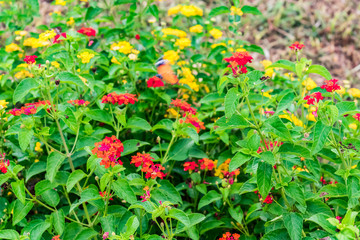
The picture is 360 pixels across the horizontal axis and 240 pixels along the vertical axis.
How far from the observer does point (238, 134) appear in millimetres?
2697

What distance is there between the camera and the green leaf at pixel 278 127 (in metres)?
1.70

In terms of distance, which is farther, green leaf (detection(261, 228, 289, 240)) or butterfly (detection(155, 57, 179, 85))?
butterfly (detection(155, 57, 179, 85))

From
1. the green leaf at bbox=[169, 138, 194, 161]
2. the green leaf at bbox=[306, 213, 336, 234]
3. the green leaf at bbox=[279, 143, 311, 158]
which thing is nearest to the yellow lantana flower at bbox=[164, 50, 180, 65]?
the green leaf at bbox=[169, 138, 194, 161]

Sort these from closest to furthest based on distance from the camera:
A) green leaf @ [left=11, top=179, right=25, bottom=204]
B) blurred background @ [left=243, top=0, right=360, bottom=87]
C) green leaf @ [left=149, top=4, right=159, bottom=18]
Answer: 1. green leaf @ [left=11, top=179, right=25, bottom=204]
2. green leaf @ [left=149, top=4, right=159, bottom=18]
3. blurred background @ [left=243, top=0, right=360, bottom=87]

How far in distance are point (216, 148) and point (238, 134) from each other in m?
0.24

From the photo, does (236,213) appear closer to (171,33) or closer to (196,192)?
(196,192)

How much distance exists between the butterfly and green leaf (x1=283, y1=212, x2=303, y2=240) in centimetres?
125

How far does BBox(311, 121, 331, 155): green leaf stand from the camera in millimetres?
1673

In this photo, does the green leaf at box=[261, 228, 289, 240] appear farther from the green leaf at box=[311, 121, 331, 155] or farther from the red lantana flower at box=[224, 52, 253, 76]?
the red lantana flower at box=[224, 52, 253, 76]

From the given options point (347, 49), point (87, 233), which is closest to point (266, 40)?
point (347, 49)

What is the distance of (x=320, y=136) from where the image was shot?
5.54 ft

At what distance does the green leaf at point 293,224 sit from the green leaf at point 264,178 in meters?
0.21

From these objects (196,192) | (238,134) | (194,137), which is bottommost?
(196,192)

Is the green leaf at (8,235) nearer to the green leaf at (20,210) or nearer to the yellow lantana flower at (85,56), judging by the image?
the green leaf at (20,210)
